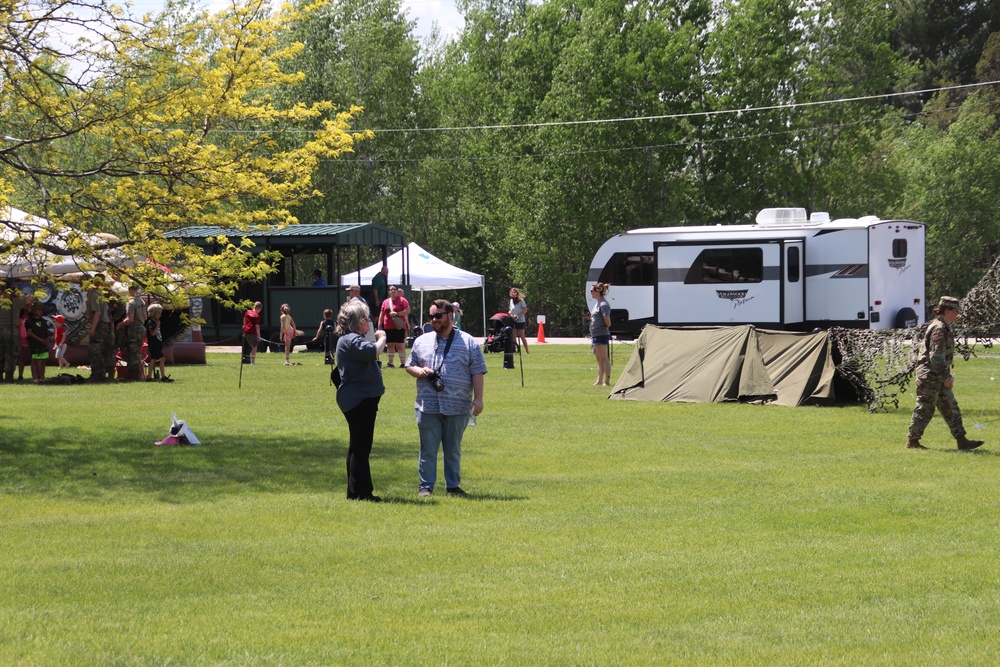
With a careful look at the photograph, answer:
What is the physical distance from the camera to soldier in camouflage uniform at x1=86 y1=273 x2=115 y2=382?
2617 cm

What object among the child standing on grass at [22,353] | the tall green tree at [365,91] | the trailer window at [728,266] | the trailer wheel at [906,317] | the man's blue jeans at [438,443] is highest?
the tall green tree at [365,91]

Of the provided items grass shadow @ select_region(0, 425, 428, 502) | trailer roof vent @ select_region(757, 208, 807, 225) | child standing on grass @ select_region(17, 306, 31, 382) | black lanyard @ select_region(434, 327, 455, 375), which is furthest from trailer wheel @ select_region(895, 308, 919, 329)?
black lanyard @ select_region(434, 327, 455, 375)

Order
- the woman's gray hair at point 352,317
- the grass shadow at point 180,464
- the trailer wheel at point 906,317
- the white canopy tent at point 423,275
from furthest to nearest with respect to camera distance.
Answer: the white canopy tent at point 423,275 < the trailer wheel at point 906,317 < the grass shadow at point 180,464 < the woman's gray hair at point 352,317

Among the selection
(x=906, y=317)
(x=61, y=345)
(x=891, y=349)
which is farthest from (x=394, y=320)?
(x=891, y=349)

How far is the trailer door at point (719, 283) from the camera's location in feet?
115

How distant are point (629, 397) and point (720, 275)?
13.9 meters

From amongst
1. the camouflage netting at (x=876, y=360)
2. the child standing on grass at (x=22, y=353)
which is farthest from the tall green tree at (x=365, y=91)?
the camouflage netting at (x=876, y=360)

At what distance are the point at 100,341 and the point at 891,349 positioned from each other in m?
15.4

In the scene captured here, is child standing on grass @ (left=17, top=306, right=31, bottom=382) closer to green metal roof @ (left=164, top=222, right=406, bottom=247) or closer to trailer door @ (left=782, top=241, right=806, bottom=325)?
green metal roof @ (left=164, top=222, right=406, bottom=247)

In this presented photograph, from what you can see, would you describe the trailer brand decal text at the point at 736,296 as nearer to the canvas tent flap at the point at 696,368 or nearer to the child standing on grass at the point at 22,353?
the canvas tent flap at the point at 696,368

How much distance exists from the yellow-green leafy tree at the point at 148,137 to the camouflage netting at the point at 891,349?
8.61 m

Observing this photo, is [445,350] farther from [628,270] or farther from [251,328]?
[628,270]

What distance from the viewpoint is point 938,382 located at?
15391mm

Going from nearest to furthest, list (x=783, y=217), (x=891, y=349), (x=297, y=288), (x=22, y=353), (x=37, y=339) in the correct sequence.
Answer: (x=891, y=349) → (x=37, y=339) → (x=22, y=353) → (x=783, y=217) → (x=297, y=288)
